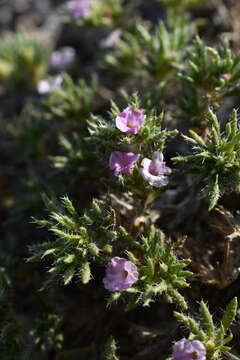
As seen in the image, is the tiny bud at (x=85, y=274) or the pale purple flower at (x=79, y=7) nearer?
the tiny bud at (x=85, y=274)

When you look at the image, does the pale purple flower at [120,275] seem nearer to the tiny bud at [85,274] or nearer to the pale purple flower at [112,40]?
the tiny bud at [85,274]

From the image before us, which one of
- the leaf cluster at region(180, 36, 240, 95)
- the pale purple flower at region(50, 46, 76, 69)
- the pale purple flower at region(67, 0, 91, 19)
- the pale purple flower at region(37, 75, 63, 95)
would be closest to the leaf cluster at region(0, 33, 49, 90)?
the pale purple flower at region(50, 46, 76, 69)

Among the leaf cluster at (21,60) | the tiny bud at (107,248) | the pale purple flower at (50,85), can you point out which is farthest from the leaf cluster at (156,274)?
the leaf cluster at (21,60)

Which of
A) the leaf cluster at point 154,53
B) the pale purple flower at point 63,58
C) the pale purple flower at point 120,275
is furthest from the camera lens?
the pale purple flower at point 63,58

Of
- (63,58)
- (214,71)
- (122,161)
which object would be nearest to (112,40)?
(63,58)

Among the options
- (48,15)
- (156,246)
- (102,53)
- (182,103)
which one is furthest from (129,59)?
(156,246)

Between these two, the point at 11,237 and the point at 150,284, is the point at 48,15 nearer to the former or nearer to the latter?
the point at 11,237
